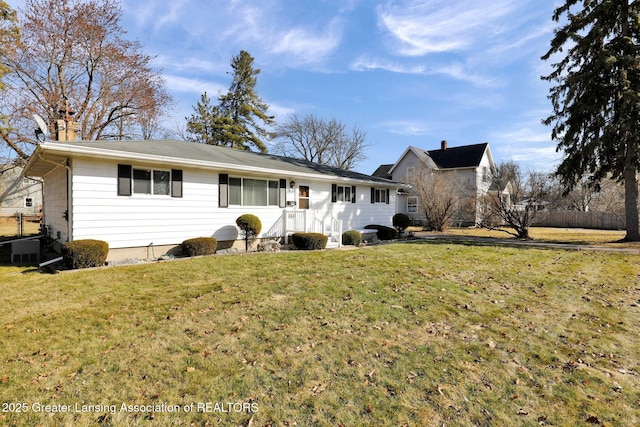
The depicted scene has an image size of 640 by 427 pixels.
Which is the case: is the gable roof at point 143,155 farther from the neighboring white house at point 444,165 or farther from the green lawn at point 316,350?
the neighboring white house at point 444,165

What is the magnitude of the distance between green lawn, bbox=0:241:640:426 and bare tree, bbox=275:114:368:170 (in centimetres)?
2984

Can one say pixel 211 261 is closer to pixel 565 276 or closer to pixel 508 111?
pixel 565 276

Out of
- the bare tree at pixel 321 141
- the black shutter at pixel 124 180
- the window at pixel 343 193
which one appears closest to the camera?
the black shutter at pixel 124 180

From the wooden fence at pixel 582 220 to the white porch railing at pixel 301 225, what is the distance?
19.2 m

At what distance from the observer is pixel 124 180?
8.97 meters

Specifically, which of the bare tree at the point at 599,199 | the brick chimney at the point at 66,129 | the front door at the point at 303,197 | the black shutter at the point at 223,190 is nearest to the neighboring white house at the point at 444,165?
the bare tree at the point at 599,199

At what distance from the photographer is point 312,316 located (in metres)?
4.91

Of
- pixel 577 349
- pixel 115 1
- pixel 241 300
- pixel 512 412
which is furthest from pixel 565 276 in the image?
pixel 115 1

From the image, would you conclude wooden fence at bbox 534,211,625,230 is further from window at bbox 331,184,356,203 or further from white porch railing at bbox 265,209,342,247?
white porch railing at bbox 265,209,342,247

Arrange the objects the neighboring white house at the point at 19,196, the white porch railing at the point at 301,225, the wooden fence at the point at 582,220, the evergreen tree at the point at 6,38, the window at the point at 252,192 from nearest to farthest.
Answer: the window at the point at 252,192
the white porch railing at the point at 301,225
the evergreen tree at the point at 6,38
the wooden fence at the point at 582,220
the neighboring white house at the point at 19,196

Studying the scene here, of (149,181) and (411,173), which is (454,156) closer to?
(411,173)

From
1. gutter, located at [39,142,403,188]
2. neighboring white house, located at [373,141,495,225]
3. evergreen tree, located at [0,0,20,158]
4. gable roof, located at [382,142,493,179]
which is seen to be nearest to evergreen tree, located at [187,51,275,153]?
evergreen tree, located at [0,0,20,158]

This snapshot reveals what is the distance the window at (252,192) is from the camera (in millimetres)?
11523

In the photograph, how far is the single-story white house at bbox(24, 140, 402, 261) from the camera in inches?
334
